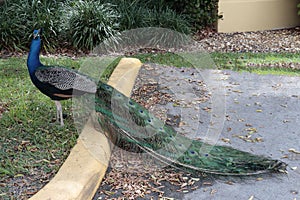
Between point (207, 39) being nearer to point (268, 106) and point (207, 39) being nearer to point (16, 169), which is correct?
point (268, 106)

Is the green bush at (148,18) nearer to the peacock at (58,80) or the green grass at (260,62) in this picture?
the green grass at (260,62)

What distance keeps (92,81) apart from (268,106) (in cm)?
252

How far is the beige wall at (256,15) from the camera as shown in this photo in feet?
32.4

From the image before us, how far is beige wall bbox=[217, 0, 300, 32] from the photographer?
9.88 metres

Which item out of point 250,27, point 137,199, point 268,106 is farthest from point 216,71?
point 137,199

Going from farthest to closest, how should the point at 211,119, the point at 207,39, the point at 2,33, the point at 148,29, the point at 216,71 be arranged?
1. the point at 207,39
2. the point at 148,29
3. the point at 2,33
4. the point at 216,71
5. the point at 211,119

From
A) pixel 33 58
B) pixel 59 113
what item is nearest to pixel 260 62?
pixel 59 113

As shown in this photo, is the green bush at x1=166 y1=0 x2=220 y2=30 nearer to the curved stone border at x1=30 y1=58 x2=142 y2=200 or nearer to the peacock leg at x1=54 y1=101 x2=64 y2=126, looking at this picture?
the peacock leg at x1=54 y1=101 x2=64 y2=126

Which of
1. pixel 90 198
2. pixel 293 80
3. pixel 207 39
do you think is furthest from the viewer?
pixel 207 39

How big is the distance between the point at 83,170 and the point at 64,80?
3.49 ft

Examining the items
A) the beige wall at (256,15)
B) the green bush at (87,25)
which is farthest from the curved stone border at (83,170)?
the beige wall at (256,15)

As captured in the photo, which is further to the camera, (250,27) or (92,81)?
(250,27)

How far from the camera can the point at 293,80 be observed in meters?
6.73

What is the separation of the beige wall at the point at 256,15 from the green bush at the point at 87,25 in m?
2.83
